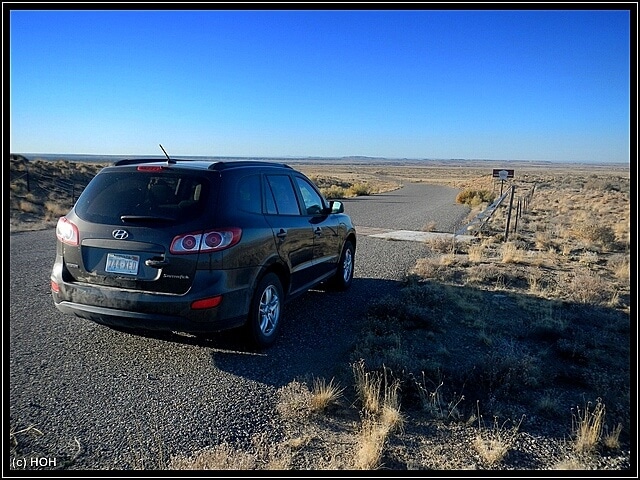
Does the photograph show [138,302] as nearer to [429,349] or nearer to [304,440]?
[304,440]

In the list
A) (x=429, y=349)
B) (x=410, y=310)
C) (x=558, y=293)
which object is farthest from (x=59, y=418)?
(x=558, y=293)

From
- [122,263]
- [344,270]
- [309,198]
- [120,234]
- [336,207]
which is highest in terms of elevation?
[309,198]

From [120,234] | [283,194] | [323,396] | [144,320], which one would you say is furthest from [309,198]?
[323,396]

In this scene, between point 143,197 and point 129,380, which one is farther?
point 143,197

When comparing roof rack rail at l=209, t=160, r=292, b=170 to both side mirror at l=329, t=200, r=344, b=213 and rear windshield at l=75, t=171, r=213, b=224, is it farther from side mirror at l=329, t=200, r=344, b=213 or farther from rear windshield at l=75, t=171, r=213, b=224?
side mirror at l=329, t=200, r=344, b=213

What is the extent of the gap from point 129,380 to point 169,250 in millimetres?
1074

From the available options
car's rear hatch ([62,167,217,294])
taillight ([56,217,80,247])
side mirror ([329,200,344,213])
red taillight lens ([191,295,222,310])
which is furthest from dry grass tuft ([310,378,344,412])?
side mirror ([329,200,344,213])

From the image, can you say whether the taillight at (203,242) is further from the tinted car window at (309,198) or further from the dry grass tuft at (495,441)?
the dry grass tuft at (495,441)

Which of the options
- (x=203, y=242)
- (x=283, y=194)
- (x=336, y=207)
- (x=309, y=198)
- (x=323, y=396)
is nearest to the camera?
(x=323, y=396)

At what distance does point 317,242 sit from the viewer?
19.8ft

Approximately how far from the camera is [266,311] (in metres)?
4.80

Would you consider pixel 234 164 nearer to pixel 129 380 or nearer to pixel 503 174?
pixel 129 380

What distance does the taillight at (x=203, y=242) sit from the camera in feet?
13.0

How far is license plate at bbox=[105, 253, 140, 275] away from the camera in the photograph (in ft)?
13.1
